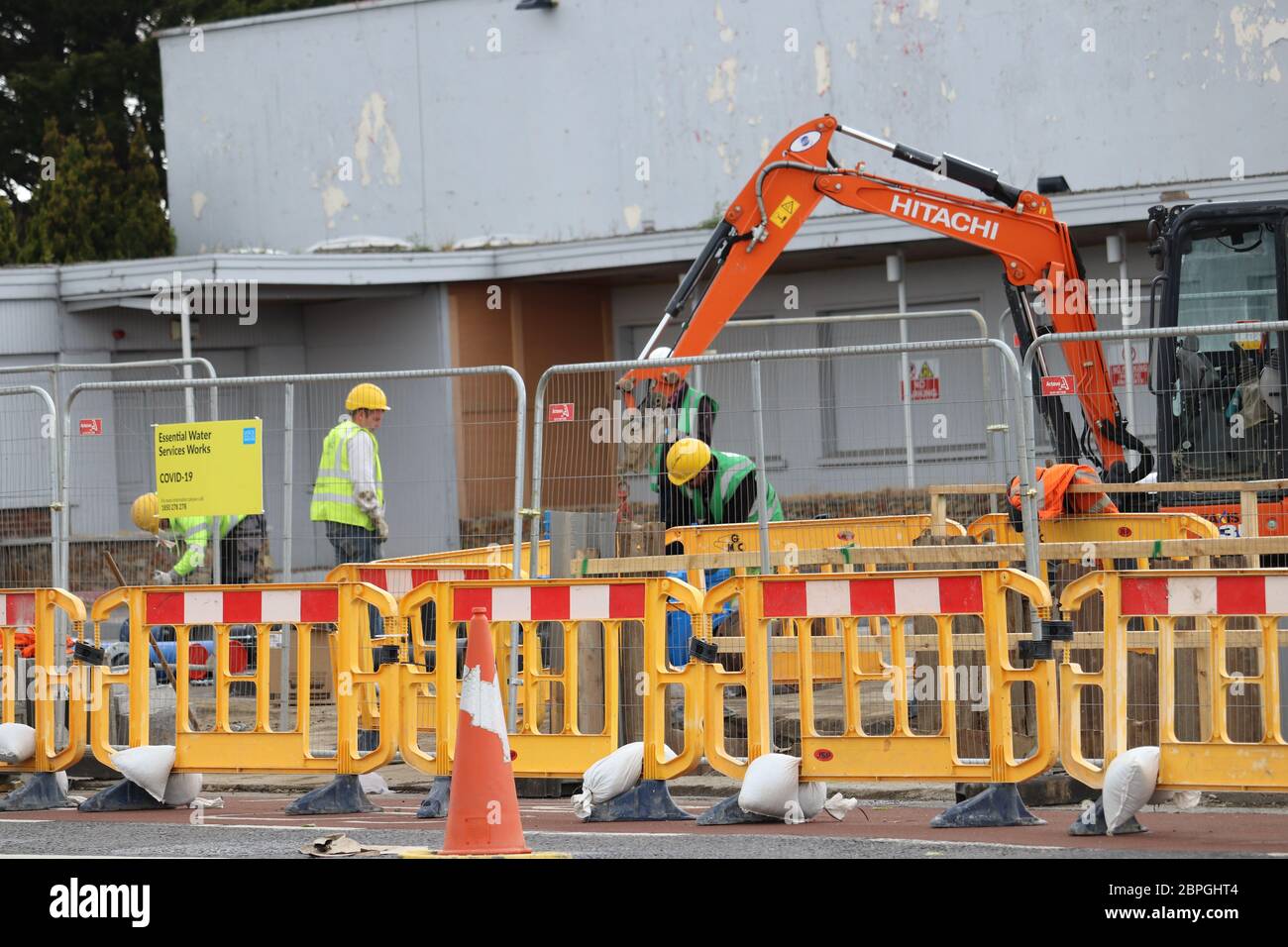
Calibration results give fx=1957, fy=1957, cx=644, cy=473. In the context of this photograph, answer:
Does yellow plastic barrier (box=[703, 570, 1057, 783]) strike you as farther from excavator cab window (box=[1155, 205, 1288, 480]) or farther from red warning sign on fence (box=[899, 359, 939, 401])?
red warning sign on fence (box=[899, 359, 939, 401])

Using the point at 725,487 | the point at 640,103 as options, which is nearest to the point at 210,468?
the point at 725,487

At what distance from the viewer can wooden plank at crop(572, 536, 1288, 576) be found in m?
10.4

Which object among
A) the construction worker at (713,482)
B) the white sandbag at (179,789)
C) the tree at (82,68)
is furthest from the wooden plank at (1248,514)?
the tree at (82,68)

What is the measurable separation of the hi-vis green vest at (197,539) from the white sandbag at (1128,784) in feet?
23.7

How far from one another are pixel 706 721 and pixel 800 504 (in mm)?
5608

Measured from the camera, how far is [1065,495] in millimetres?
11922

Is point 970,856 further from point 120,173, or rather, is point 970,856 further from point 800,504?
point 120,173

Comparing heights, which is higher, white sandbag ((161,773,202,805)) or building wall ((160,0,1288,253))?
building wall ((160,0,1288,253))

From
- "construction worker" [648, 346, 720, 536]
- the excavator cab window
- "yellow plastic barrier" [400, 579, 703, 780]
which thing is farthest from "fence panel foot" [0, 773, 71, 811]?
the excavator cab window

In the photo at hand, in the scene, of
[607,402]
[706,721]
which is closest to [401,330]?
[607,402]

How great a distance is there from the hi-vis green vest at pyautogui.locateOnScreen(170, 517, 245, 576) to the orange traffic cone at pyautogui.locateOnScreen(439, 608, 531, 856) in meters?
5.96

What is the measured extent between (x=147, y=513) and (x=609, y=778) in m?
6.20

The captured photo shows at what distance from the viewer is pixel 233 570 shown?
543 inches

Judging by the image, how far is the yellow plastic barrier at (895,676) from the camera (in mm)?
9055
